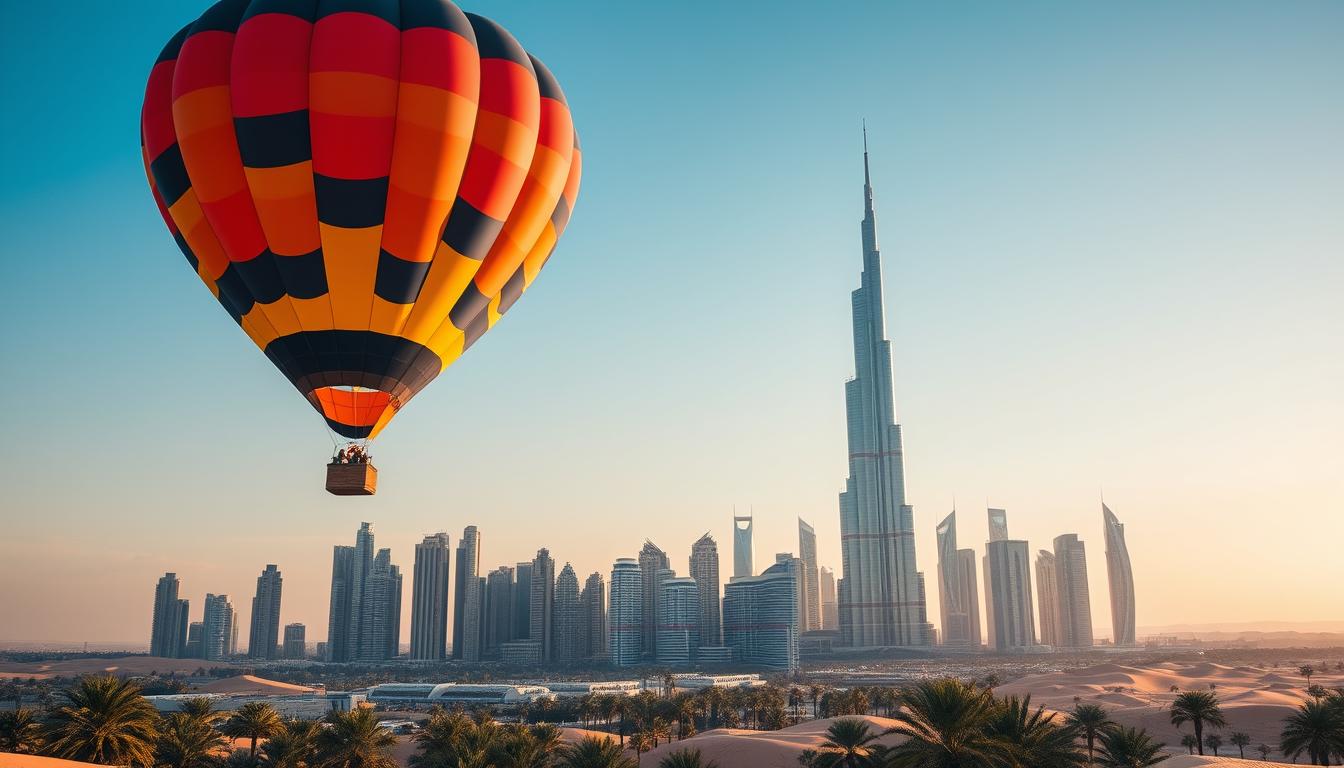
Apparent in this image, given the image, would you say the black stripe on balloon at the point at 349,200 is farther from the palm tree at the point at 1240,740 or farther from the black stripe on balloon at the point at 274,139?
the palm tree at the point at 1240,740

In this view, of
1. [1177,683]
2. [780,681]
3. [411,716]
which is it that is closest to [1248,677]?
[1177,683]

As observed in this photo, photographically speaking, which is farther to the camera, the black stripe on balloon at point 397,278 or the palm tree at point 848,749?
the palm tree at point 848,749

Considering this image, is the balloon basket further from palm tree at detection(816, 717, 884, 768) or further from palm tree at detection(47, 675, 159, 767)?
palm tree at detection(816, 717, 884, 768)

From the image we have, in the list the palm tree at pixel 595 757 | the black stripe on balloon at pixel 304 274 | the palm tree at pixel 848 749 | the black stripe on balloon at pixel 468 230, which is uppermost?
the black stripe on balloon at pixel 468 230

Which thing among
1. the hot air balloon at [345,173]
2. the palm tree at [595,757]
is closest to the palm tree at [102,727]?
the hot air balloon at [345,173]

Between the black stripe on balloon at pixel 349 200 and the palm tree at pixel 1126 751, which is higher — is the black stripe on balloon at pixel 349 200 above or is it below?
above

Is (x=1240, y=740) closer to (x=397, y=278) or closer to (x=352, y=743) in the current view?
(x=352, y=743)

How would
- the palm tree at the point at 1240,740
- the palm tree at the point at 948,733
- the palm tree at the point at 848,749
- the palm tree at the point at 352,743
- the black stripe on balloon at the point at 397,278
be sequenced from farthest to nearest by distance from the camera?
1. the palm tree at the point at 1240,740
2. the palm tree at the point at 352,743
3. the palm tree at the point at 848,749
4. the black stripe on balloon at the point at 397,278
5. the palm tree at the point at 948,733
